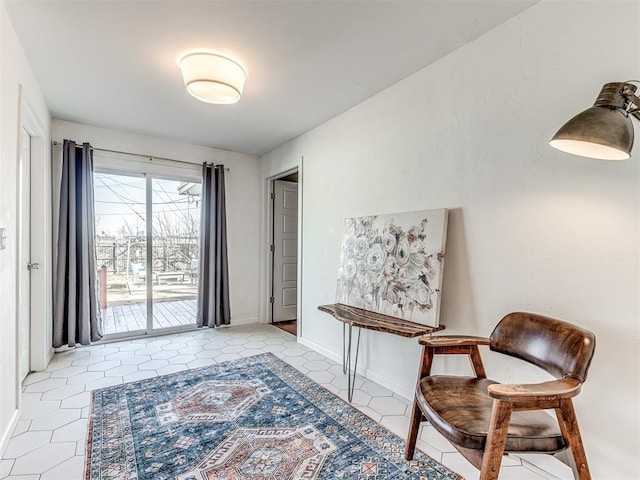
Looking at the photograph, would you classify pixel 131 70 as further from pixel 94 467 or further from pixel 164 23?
pixel 94 467

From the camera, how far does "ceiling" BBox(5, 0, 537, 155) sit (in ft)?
5.89

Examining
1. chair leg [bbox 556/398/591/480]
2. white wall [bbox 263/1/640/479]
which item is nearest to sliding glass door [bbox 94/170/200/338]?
white wall [bbox 263/1/640/479]

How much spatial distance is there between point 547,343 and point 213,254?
3.67 meters

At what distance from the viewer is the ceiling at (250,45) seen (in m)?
1.79

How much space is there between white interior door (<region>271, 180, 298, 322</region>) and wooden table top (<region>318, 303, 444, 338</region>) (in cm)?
213

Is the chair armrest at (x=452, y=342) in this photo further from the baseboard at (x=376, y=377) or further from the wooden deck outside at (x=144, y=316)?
the wooden deck outside at (x=144, y=316)

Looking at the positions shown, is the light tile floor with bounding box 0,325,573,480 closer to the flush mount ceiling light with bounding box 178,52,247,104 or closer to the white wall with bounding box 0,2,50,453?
the white wall with bounding box 0,2,50,453

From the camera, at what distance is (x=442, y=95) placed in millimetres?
2262

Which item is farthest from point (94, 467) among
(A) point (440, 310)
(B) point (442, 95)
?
(B) point (442, 95)

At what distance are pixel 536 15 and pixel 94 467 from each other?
3341 millimetres

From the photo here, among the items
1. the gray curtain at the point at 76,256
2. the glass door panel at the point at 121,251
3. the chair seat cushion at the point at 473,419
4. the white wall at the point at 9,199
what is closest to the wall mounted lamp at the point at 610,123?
the chair seat cushion at the point at 473,419

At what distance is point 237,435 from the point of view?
1996 mm

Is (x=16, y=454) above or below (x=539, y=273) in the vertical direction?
below

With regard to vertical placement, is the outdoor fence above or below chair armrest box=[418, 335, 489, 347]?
above
